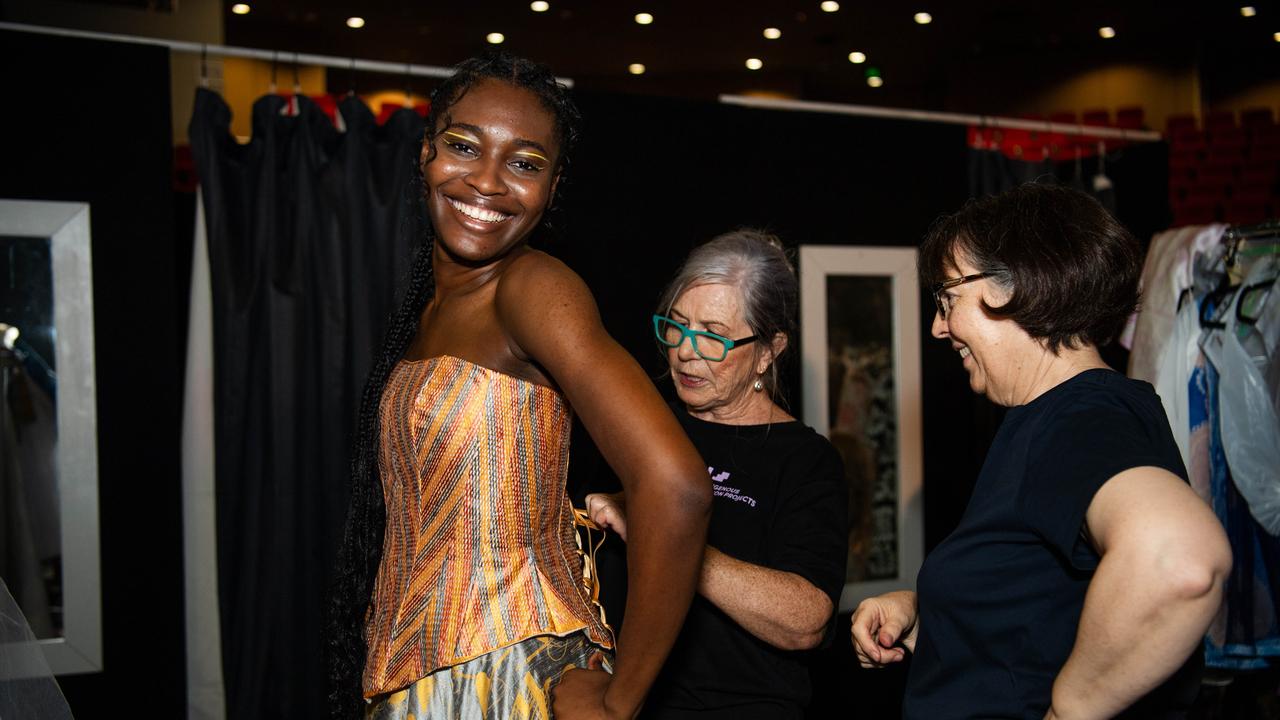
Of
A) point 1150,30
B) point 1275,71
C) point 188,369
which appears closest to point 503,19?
point 1150,30

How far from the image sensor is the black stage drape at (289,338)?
263cm

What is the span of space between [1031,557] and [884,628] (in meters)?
0.39

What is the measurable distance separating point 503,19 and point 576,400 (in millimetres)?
8344

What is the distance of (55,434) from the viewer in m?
Result: 2.47

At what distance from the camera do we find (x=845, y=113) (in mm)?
3359

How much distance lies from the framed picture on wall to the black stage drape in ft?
4.40

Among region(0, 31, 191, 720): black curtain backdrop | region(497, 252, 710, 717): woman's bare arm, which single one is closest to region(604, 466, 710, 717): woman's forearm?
region(497, 252, 710, 717): woman's bare arm

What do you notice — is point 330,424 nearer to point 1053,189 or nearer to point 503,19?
point 1053,189

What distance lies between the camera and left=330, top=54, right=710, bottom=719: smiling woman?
44.4 inches

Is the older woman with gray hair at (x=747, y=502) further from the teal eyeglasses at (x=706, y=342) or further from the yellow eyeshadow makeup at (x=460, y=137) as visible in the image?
the yellow eyeshadow makeup at (x=460, y=137)

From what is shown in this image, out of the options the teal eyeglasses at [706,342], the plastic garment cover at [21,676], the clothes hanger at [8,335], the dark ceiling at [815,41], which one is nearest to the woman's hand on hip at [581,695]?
the plastic garment cover at [21,676]

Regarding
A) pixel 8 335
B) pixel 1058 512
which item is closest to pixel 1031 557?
pixel 1058 512

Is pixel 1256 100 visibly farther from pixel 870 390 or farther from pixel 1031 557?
pixel 1031 557

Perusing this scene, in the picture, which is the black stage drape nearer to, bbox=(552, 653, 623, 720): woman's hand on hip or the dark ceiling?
bbox=(552, 653, 623, 720): woman's hand on hip
